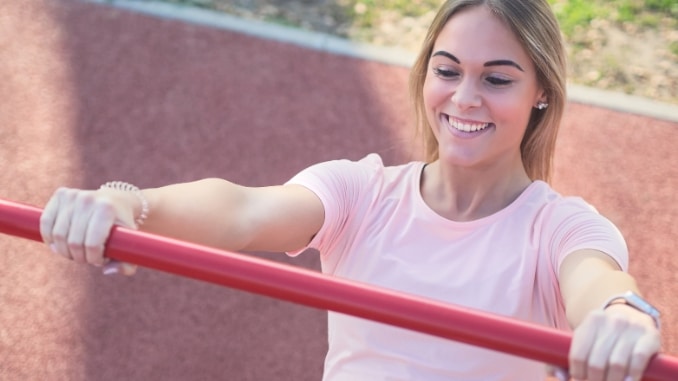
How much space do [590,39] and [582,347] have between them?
11.2 ft

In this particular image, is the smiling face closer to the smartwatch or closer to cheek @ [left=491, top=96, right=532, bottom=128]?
cheek @ [left=491, top=96, right=532, bottom=128]

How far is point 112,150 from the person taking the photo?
12.1 feet

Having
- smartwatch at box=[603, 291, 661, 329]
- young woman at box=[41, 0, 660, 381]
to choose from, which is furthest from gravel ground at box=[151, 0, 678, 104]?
smartwatch at box=[603, 291, 661, 329]

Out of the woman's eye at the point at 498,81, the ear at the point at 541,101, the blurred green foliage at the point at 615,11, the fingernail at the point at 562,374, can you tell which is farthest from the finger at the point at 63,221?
the blurred green foliage at the point at 615,11

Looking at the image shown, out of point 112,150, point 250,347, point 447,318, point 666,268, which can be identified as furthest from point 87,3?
point 447,318

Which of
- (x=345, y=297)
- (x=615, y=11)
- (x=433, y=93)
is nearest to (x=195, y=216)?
(x=345, y=297)

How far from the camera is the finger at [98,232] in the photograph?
1.52 metres

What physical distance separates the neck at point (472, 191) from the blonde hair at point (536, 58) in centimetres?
11

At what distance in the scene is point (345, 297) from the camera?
1.48 metres

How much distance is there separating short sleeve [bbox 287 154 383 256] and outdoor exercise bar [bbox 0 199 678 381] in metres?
0.51

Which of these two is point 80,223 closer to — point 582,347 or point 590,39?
point 582,347

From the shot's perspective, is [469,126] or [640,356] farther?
[469,126]

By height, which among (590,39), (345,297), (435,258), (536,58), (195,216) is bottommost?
(590,39)

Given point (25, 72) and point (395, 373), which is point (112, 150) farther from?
point (395, 373)
